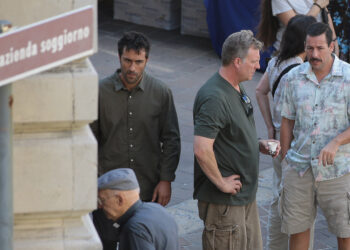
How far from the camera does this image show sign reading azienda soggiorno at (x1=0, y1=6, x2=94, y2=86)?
2.53 meters

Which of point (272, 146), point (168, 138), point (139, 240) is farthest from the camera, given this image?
point (272, 146)

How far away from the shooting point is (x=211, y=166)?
16.8ft

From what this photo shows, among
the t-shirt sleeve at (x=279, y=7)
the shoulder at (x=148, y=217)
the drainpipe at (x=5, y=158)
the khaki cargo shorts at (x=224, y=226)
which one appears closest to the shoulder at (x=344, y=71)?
the khaki cargo shorts at (x=224, y=226)

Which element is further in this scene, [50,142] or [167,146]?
[167,146]

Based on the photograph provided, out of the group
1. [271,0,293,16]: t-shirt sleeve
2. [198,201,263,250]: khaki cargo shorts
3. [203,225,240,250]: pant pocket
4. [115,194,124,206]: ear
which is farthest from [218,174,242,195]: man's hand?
[271,0,293,16]: t-shirt sleeve

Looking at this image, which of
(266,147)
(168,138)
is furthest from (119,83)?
(266,147)

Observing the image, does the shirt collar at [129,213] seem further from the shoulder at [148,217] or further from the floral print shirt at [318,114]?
the floral print shirt at [318,114]

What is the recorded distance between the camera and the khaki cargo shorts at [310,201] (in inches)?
215

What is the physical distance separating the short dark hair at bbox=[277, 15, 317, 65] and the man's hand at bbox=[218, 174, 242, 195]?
3.78 feet

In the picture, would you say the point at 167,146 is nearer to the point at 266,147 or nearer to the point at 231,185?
the point at 231,185

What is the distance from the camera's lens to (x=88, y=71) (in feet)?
11.3

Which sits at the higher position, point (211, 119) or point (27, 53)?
point (27, 53)

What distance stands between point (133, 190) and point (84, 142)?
2.87 ft

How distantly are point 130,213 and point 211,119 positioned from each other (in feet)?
3.54
